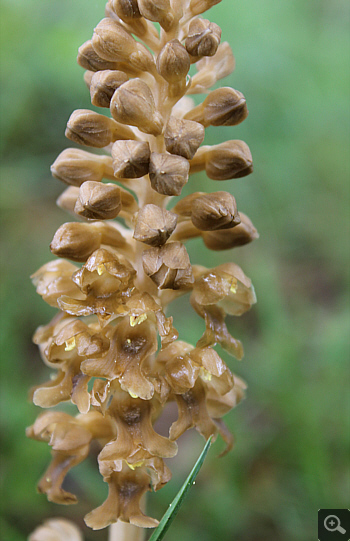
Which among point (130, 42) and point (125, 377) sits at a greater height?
point (130, 42)

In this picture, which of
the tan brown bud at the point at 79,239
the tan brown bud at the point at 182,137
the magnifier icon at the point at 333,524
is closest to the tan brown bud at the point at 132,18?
the tan brown bud at the point at 182,137

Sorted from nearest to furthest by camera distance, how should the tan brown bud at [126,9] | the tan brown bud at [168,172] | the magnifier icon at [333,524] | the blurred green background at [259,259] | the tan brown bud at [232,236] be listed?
the tan brown bud at [168,172]
the tan brown bud at [126,9]
the tan brown bud at [232,236]
the magnifier icon at [333,524]
the blurred green background at [259,259]

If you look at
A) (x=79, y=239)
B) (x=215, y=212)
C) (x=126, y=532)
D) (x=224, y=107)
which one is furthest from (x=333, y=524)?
(x=224, y=107)

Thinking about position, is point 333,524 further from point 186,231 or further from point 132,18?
point 132,18

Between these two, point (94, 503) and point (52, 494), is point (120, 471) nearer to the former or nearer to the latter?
point (52, 494)

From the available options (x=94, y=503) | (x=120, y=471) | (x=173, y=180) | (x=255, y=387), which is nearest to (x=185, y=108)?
(x=173, y=180)

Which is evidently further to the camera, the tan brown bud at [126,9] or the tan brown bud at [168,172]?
the tan brown bud at [126,9]

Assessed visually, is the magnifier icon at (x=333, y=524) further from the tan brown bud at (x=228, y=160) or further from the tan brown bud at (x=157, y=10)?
the tan brown bud at (x=157, y=10)
